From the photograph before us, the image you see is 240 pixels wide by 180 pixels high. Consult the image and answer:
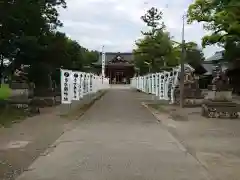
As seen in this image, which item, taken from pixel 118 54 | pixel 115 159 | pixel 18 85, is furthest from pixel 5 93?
pixel 118 54

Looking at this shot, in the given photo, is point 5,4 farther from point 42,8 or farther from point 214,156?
point 214,156

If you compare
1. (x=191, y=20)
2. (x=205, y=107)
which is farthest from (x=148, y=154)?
(x=191, y=20)

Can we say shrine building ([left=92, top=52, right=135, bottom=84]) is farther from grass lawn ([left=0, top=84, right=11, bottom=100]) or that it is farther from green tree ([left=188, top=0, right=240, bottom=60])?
green tree ([left=188, top=0, right=240, bottom=60])

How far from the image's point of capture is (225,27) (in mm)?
31312

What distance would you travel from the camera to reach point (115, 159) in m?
9.54

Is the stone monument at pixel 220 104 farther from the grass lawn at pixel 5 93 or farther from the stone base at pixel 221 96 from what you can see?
the grass lawn at pixel 5 93

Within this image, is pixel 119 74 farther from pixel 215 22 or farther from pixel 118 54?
pixel 215 22

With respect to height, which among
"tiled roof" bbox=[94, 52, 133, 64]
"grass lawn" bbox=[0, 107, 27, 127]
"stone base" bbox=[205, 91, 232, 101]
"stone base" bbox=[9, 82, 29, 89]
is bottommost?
"grass lawn" bbox=[0, 107, 27, 127]

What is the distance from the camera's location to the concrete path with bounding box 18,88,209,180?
8008mm

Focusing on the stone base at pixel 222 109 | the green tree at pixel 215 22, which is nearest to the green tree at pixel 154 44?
the green tree at pixel 215 22

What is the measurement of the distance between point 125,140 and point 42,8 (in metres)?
14.8

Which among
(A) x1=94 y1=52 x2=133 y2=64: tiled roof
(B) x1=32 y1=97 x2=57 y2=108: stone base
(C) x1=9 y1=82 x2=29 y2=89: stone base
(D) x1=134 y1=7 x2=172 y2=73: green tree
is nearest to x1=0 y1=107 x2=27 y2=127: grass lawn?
(C) x1=9 y1=82 x2=29 y2=89: stone base

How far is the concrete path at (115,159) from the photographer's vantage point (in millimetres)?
8008

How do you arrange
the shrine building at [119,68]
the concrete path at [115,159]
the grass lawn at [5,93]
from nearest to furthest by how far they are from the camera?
the concrete path at [115,159] < the grass lawn at [5,93] < the shrine building at [119,68]
